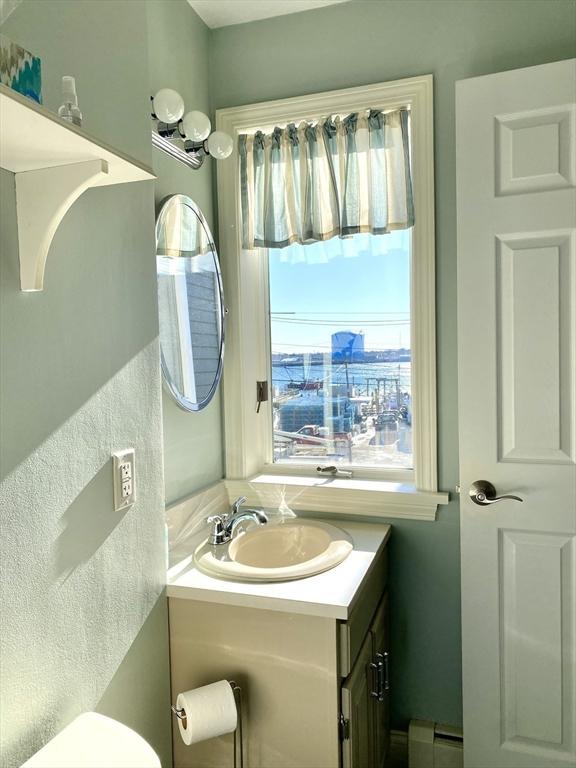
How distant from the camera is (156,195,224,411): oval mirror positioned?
165 centimetres

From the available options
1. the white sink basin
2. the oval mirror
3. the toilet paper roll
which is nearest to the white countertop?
the white sink basin

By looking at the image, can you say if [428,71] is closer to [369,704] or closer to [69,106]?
[69,106]

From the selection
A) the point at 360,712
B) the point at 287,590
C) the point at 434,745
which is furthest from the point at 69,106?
the point at 434,745

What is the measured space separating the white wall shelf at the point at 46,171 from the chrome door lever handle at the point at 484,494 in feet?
3.88

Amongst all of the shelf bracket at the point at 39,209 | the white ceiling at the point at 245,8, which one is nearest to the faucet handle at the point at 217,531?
the shelf bracket at the point at 39,209

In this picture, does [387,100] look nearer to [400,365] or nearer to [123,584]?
[400,365]

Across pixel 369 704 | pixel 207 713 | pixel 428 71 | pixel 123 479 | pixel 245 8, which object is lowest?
pixel 369 704

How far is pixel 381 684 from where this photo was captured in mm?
1636

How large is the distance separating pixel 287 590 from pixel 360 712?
40 centimetres

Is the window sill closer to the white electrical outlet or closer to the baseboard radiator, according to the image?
the baseboard radiator

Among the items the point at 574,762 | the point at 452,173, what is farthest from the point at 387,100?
the point at 574,762

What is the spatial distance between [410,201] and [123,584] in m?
1.35

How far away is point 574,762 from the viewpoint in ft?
5.09

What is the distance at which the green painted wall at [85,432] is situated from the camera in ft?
3.02
